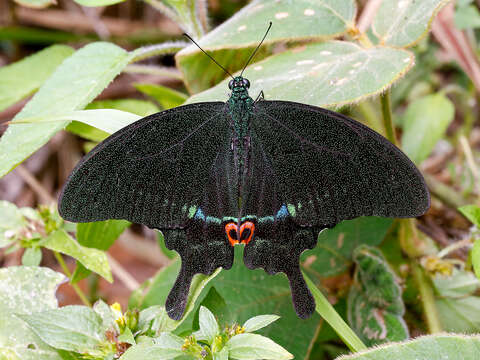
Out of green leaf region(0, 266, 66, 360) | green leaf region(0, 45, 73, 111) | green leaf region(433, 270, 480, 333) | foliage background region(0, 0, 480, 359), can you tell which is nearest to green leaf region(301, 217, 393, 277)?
foliage background region(0, 0, 480, 359)

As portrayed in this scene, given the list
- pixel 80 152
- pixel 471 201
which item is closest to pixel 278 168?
pixel 471 201

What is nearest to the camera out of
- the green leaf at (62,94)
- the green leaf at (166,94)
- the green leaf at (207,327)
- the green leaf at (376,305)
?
the green leaf at (207,327)

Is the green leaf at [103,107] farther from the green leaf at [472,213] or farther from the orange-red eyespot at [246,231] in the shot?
the green leaf at [472,213]

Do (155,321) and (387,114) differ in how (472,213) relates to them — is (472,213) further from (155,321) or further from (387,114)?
(155,321)

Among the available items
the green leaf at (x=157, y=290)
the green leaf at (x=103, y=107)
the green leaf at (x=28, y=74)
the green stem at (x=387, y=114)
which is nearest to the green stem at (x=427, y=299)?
the green stem at (x=387, y=114)

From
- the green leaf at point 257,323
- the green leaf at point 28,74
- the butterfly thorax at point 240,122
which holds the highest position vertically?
the green leaf at point 28,74

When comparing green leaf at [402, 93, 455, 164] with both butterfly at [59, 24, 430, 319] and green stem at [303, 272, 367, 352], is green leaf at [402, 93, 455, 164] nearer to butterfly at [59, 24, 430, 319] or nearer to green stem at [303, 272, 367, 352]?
butterfly at [59, 24, 430, 319]
